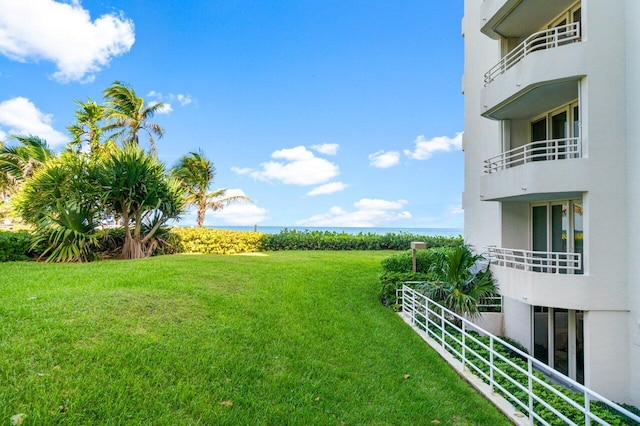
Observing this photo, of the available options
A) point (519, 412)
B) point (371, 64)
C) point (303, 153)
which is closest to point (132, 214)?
point (519, 412)

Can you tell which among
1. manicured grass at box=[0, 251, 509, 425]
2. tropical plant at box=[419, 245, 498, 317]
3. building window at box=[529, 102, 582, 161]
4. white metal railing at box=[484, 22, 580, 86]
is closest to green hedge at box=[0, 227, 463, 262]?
tropical plant at box=[419, 245, 498, 317]

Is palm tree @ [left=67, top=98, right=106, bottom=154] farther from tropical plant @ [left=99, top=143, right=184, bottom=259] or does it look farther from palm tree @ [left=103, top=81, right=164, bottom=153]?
tropical plant @ [left=99, top=143, right=184, bottom=259]

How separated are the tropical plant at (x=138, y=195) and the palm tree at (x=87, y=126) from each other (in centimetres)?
993

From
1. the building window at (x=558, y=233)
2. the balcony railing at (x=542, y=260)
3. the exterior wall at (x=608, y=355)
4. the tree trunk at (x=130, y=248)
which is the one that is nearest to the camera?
the exterior wall at (x=608, y=355)

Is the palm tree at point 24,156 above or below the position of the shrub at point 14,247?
above

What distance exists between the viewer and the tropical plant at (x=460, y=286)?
29.1 ft

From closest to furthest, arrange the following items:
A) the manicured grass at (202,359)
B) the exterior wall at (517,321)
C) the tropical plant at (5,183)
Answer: the manicured grass at (202,359), the exterior wall at (517,321), the tropical plant at (5,183)

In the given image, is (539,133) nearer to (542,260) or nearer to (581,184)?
(581,184)

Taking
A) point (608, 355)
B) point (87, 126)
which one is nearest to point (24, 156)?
point (87, 126)

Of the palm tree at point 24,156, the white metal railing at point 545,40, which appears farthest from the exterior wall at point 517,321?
the palm tree at point 24,156

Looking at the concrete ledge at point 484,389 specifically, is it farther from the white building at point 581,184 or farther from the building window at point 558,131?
the building window at point 558,131

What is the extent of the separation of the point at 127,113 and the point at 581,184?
81.3ft

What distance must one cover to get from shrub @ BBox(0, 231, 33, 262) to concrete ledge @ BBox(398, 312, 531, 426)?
13358mm

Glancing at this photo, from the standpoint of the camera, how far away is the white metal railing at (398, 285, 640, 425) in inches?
166
